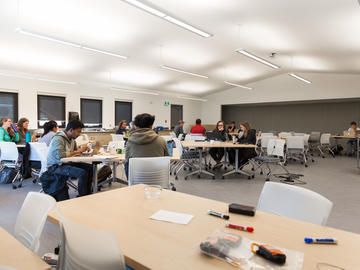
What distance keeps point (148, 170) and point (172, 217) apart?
1244 mm

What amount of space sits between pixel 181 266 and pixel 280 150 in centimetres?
532

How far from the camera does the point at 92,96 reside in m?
10.3

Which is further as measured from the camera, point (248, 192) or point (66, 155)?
point (248, 192)

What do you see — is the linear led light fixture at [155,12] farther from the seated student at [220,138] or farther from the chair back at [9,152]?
the chair back at [9,152]

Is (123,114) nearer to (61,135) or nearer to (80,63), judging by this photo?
(80,63)

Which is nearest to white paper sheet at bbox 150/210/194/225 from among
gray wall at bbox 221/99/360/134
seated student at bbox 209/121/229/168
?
seated student at bbox 209/121/229/168

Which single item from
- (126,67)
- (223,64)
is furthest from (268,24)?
(126,67)

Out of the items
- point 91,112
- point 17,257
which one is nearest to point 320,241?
point 17,257

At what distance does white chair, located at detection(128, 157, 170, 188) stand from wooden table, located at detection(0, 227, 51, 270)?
1428 millimetres

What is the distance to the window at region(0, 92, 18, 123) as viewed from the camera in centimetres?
827

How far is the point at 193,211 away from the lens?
4.84 feet

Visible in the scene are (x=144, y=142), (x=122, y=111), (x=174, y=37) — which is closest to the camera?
(x=144, y=142)

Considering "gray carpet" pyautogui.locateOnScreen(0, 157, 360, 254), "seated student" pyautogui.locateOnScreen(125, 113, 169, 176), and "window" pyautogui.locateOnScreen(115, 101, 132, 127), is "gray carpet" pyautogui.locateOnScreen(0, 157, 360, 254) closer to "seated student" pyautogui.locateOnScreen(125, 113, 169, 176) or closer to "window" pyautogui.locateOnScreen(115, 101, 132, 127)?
"seated student" pyautogui.locateOnScreen(125, 113, 169, 176)

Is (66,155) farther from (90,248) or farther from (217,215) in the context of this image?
(90,248)
